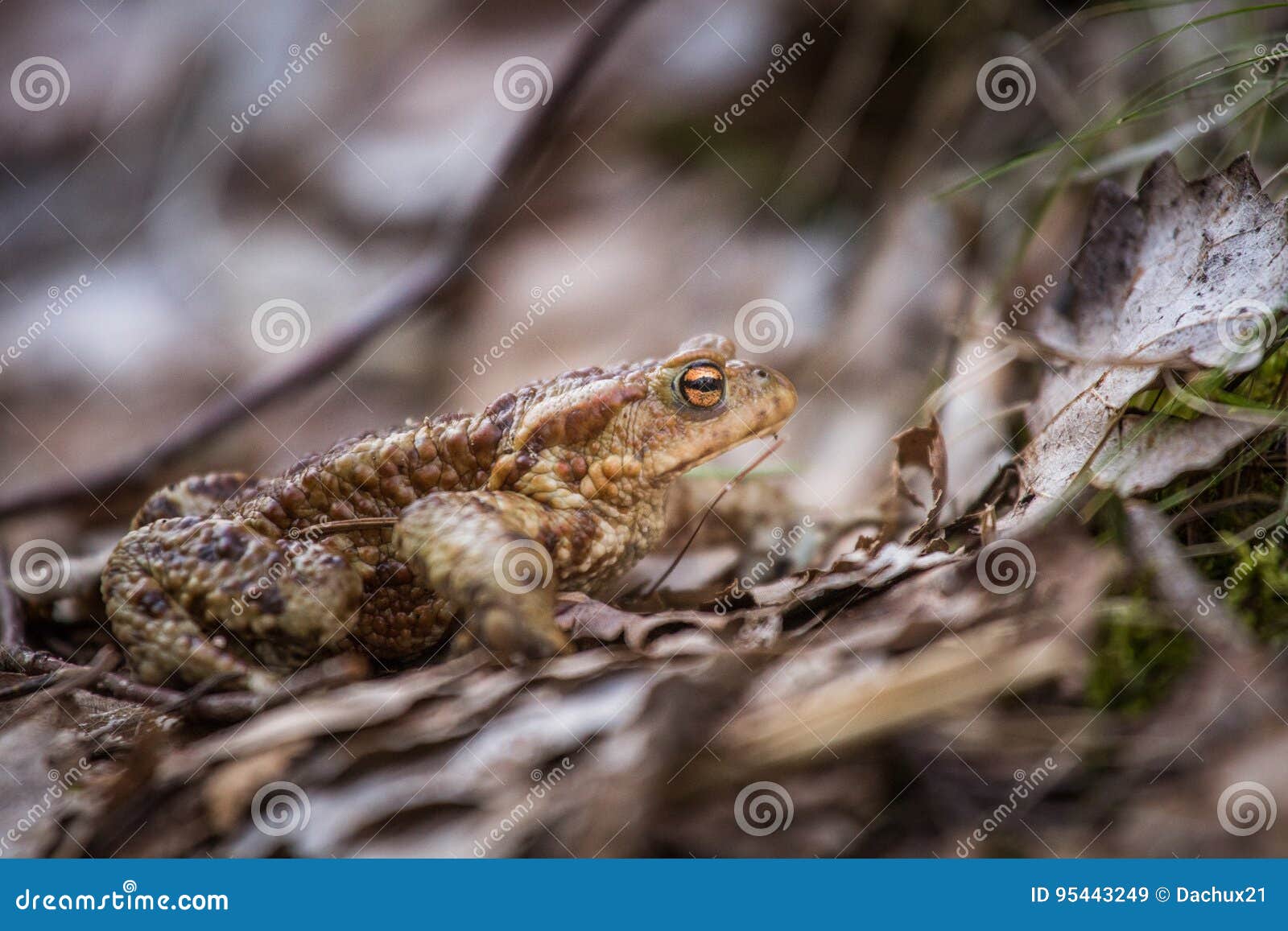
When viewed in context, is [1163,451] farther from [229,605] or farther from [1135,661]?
[229,605]

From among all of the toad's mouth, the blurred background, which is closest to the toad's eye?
the toad's mouth

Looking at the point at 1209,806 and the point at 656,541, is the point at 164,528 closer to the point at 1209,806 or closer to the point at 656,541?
the point at 656,541

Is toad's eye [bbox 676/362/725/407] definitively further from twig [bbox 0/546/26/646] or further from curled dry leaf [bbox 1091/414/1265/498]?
twig [bbox 0/546/26/646]

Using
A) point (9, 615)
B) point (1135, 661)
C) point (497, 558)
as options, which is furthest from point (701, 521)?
point (9, 615)

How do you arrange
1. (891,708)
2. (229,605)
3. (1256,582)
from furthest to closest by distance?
(229,605), (1256,582), (891,708)

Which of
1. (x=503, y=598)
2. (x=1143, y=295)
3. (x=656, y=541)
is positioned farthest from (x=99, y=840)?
(x=1143, y=295)

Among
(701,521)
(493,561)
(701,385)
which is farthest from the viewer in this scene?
(701,521)

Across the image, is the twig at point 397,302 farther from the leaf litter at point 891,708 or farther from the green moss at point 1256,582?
the green moss at point 1256,582
